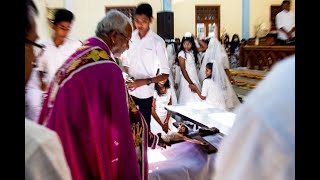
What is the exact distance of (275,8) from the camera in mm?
11875

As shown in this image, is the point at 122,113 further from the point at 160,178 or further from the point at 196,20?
the point at 196,20

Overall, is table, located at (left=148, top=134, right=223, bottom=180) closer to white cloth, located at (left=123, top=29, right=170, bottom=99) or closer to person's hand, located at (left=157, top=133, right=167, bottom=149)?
person's hand, located at (left=157, top=133, right=167, bottom=149)

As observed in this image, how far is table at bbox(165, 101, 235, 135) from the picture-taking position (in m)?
3.51

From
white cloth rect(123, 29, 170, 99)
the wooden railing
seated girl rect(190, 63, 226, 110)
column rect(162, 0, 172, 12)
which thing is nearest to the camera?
white cloth rect(123, 29, 170, 99)

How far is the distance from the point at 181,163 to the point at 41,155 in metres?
1.76

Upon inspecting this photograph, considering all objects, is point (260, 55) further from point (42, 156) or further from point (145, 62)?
point (42, 156)

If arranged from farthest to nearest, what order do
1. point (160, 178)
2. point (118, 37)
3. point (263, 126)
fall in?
point (160, 178), point (118, 37), point (263, 126)

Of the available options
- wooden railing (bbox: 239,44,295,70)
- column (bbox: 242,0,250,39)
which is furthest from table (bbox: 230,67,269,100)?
column (bbox: 242,0,250,39)

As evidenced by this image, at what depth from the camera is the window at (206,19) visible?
1141cm

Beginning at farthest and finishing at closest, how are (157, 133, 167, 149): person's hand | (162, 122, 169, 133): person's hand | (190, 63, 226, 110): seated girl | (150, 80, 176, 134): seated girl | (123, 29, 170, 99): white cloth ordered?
(190, 63, 226, 110): seated girl
(150, 80, 176, 134): seated girl
(162, 122, 169, 133): person's hand
(123, 29, 170, 99): white cloth
(157, 133, 167, 149): person's hand

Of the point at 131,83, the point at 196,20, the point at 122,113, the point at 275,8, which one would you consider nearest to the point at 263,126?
the point at 122,113

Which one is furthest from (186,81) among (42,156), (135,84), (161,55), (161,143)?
(42,156)

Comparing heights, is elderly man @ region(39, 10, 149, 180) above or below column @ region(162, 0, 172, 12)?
below
